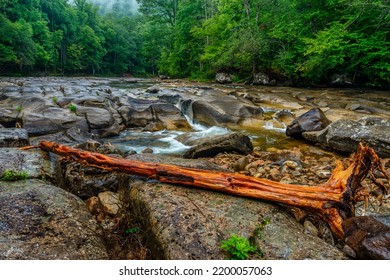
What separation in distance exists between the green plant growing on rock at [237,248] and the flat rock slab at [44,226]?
42.2 inches

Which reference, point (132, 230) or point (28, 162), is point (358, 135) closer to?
point (132, 230)

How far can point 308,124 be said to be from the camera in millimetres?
8016

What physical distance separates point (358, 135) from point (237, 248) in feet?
17.6

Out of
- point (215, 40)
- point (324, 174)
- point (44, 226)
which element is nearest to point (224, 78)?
point (215, 40)

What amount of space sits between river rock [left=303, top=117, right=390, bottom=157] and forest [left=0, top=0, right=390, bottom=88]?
9040 mm

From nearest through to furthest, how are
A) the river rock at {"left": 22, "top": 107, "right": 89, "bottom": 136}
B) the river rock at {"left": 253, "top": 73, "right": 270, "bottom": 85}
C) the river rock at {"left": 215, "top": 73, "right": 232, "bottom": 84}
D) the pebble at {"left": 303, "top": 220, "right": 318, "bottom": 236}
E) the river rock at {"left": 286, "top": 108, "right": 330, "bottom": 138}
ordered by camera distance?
the pebble at {"left": 303, "top": 220, "right": 318, "bottom": 236} → the river rock at {"left": 22, "top": 107, "right": 89, "bottom": 136} → the river rock at {"left": 286, "top": 108, "right": 330, "bottom": 138} → the river rock at {"left": 253, "top": 73, "right": 270, "bottom": 85} → the river rock at {"left": 215, "top": 73, "right": 232, "bottom": 84}

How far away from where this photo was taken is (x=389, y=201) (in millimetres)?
3668

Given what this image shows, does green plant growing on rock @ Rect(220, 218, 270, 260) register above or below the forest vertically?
below

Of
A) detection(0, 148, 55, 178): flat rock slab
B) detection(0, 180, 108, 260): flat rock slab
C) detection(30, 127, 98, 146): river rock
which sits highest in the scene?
detection(0, 148, 55, 178): flat rock slab

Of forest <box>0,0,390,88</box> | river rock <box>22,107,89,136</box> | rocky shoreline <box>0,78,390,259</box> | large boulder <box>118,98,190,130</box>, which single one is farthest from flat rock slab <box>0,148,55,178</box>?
forest <box>0,0,390,88</box>

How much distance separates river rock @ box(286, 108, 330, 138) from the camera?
313 inches

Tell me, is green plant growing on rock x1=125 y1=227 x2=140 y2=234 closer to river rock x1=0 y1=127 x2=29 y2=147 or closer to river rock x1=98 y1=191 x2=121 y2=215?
river rock x1=98 y1=191 x2=121 y2=215

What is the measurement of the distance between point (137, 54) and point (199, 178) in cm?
7096

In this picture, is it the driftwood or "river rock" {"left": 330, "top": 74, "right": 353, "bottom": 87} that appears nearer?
the driftwood
